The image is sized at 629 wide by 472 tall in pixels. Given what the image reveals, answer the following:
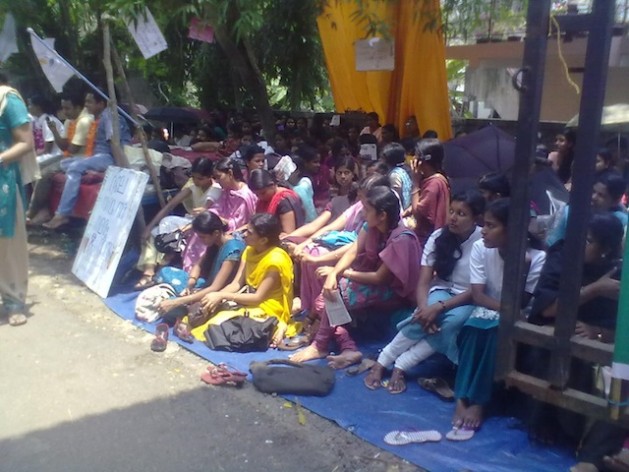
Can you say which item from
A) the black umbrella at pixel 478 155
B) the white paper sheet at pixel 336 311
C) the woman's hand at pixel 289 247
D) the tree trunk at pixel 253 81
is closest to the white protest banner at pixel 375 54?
the tree trunk at pixel 253 81

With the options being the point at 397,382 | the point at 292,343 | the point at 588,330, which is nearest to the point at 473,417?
the point at 397,382

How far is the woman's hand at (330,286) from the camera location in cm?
431

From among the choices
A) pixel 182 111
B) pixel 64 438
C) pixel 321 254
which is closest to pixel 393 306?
pixel 321 254

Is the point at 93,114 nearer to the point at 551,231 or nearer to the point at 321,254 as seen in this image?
the point at 321,254

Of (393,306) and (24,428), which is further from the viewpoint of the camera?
(393,306)

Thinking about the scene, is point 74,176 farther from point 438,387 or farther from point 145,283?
point 438,387

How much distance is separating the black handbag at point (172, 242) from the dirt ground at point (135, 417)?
1011 millimetres

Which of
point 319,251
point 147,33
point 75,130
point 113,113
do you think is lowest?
point 319,251

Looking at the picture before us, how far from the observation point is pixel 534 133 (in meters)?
2.05

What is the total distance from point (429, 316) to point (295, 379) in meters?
0.84

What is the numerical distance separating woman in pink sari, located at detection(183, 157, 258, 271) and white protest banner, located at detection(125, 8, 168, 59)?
124 cm

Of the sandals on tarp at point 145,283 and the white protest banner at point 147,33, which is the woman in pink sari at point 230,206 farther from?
the white protest banner at point 147,33

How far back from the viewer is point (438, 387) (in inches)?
154

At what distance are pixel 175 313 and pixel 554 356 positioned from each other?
339cm
